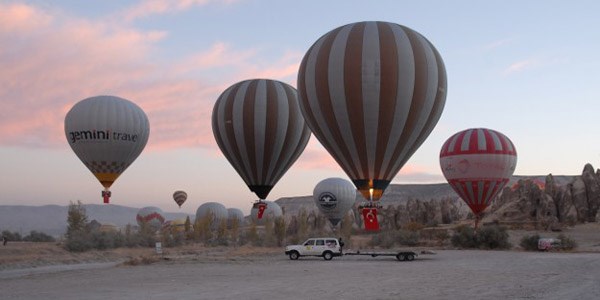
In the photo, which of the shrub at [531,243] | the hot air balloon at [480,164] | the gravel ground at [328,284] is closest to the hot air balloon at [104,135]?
the gravel ground at [328,284]

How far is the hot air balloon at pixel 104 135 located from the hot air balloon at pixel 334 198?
3365cm

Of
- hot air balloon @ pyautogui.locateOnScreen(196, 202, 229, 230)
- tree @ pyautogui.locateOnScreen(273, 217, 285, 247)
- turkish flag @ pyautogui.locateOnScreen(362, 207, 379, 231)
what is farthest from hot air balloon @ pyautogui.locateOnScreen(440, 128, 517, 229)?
hot air balloon @ pyautogui.locateOnScreen(196, 202, 229, 230)

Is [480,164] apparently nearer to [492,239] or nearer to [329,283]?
[492,239]

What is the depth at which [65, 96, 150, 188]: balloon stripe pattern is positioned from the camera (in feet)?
154

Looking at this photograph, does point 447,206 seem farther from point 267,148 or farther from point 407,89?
point 407,89

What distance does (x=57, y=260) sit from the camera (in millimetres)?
44156

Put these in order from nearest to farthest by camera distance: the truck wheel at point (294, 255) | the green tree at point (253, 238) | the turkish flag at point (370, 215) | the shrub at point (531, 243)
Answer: the turkish flag at point (370, 215)
the truck wheel at point (294, 255)
the shrub at point (531, 243)
the green tree at point (253, 238)

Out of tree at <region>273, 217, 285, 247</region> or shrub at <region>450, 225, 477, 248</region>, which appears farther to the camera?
tree at <region>273, 217, 285, 247</region>

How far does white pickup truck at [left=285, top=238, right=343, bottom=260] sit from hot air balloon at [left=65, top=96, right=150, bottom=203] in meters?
17.0

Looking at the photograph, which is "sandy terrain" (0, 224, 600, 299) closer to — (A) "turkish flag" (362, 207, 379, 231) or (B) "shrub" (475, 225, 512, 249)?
(A) "turkish flag" (362, 207, 379, 231)

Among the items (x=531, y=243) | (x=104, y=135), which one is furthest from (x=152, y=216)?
(x=531, y=243)

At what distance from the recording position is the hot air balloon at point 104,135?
4703 cm

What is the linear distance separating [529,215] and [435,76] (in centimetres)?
5304

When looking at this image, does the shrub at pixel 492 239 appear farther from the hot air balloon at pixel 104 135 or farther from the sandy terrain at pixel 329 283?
the hot air balloon at pixel 104 135
